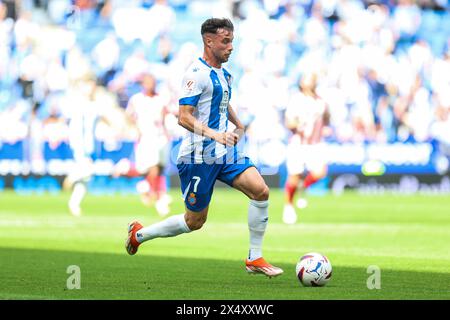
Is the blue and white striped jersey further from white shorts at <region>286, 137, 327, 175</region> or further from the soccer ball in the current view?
white shorts at <region>286, 137, 327, 175</region>

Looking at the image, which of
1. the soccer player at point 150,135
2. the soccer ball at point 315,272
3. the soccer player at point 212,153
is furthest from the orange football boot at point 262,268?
the soccer player at point 150,135

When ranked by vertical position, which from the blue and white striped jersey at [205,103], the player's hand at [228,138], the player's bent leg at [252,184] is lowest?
the player's bent leg at [252,184]

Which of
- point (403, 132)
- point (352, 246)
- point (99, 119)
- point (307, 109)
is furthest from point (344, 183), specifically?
point (352, 246)

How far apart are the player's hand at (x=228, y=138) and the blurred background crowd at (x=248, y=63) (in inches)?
693

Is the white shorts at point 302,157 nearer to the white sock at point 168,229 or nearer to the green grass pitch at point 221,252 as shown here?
the green grass pitch at point 221,252

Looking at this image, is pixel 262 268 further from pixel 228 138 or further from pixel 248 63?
pixel 248 63

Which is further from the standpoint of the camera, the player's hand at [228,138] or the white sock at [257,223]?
the white sock at [257,223]

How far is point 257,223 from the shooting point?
10094 mm

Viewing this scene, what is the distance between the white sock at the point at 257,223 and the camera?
32.9 ft

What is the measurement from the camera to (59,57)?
29.0 m

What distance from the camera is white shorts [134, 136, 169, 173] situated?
21984 millimetres

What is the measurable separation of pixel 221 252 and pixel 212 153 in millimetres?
3347
